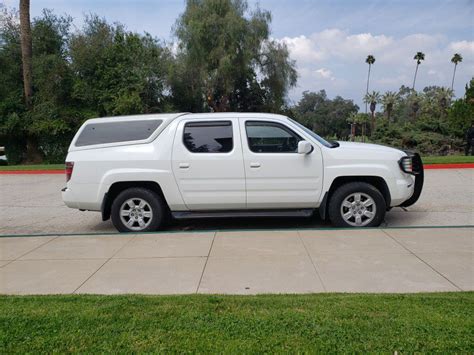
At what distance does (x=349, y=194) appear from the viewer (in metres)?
6.13

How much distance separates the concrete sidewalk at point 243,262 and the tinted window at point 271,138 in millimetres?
1293

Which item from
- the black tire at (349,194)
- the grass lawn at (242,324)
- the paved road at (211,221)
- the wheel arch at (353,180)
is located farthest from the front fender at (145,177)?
the grass lawn at (242,324)

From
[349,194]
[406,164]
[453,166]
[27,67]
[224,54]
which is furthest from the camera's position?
[224,54]

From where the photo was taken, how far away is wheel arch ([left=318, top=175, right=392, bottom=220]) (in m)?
6.18

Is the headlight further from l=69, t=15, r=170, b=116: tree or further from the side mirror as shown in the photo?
l=69, t=15, r=170, b=116: tree

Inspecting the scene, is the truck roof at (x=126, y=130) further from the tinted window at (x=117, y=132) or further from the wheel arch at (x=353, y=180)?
the wheel arch at (x=353, y=180)

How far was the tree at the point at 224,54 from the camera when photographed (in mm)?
30609

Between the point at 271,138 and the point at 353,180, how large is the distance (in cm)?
145

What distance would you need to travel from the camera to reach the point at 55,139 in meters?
27.0

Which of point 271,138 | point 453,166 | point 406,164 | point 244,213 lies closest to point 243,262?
point 244,213

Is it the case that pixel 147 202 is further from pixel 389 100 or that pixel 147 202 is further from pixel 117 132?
pixel 389 100

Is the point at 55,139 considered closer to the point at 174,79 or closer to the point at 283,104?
the point at 174,79

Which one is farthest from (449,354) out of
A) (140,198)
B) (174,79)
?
(174,79)

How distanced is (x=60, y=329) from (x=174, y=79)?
29.8 m
